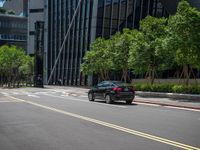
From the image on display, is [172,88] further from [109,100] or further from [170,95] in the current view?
[109,100]

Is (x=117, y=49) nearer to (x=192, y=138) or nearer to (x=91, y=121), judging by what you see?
(x=91, y=121)

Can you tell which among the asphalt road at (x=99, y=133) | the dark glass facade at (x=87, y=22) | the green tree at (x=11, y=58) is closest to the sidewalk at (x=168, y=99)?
the asphalt road at (x=99, y=133)

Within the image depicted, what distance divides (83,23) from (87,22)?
2.38m

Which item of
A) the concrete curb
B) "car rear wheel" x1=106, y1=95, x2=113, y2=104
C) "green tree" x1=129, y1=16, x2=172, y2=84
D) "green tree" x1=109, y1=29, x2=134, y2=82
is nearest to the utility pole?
"green tree" x1=109, y1=29, x2=134, y2=82

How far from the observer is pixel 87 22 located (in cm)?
6925

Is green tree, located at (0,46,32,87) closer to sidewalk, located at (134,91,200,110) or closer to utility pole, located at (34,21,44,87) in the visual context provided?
Result: utility pole, located at (34,21,44,87)

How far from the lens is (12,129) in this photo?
1341 cm

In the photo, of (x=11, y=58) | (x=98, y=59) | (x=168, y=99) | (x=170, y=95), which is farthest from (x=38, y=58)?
(x=168, y=99)

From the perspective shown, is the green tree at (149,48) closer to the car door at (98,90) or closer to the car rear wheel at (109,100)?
the car door at (98,90)

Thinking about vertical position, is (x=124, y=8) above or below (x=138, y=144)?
above

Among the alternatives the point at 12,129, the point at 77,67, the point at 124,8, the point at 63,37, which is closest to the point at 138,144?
the point at 12,129

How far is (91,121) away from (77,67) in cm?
5989

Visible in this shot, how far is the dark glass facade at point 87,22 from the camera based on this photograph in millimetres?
68125

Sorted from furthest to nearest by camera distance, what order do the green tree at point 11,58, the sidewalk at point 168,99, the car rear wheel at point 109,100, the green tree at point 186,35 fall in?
1. the green tree at point 11,58
2. the green tree at point 186,35
3. the sidewalk at point 168,99
4. the car rear wheel at point 109,100
